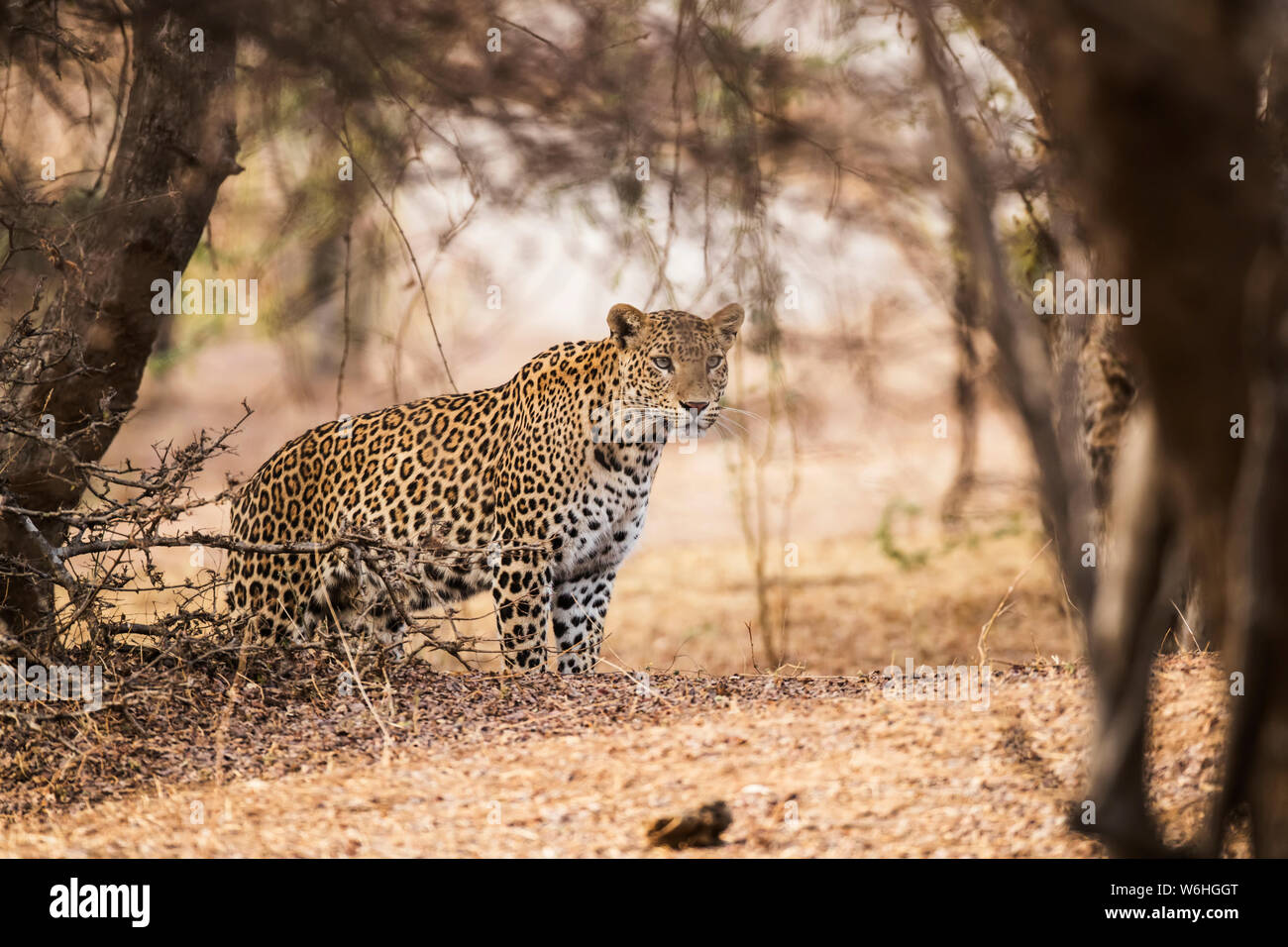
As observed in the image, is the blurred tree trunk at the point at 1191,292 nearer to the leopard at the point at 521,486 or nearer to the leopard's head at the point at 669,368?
the leopard at the point at 521,486

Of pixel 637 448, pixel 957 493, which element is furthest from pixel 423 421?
pixel 957 493

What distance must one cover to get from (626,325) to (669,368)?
350 millimetres

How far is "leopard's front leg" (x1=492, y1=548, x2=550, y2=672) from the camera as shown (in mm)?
6590

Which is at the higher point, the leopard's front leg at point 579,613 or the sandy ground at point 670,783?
the leopard's front leg at point 579,613

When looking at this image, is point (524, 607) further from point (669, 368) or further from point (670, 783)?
point (670, 783)

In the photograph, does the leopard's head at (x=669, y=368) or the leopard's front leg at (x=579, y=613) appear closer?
the leopard's head at (x=669, y=368)

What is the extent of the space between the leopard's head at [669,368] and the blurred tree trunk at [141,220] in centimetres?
217

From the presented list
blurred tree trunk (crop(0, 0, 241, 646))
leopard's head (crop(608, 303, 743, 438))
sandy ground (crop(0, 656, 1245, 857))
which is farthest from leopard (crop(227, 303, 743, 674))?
sandy ground (crop(0, 656, 1245, 857))

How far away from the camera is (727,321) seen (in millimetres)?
7320

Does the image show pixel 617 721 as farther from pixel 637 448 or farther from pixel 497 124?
pixel 497 124

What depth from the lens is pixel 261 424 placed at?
22.2 m

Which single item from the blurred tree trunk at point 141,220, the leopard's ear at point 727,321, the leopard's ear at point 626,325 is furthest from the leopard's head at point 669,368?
the blurred tree trunk at point 141,220

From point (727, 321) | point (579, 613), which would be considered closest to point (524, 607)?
point (579, 613)

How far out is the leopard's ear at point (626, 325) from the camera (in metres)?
6.99
